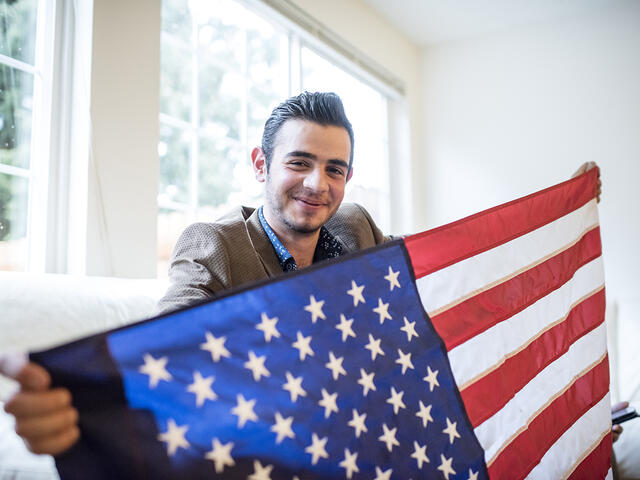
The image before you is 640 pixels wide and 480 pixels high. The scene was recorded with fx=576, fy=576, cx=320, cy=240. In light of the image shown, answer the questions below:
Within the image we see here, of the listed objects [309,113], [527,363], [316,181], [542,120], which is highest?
[542,120]

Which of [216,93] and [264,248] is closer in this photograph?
[264,248]

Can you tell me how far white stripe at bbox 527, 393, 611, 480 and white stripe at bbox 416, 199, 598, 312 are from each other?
0.40m

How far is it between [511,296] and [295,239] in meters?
0.54

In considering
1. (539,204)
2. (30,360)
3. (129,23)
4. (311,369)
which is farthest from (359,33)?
(30,360)

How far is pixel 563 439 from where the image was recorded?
1.34 m

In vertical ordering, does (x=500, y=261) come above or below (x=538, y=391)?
above

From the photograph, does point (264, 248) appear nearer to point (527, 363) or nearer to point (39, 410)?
point (527, 363)

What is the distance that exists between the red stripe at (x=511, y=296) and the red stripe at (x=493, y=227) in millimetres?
96

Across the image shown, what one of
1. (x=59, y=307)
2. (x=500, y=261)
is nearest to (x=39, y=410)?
(x=59, y=307)

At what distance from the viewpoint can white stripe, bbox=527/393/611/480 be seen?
1272mm

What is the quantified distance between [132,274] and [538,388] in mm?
1456

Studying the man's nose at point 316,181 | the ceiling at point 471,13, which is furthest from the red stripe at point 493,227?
the ceiling at point 471,13

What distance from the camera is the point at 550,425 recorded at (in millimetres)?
1312

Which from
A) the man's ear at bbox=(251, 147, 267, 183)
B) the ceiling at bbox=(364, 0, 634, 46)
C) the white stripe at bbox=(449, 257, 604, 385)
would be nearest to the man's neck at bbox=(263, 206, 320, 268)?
the man's ear at bbox=(251, 147, 267, 183)
